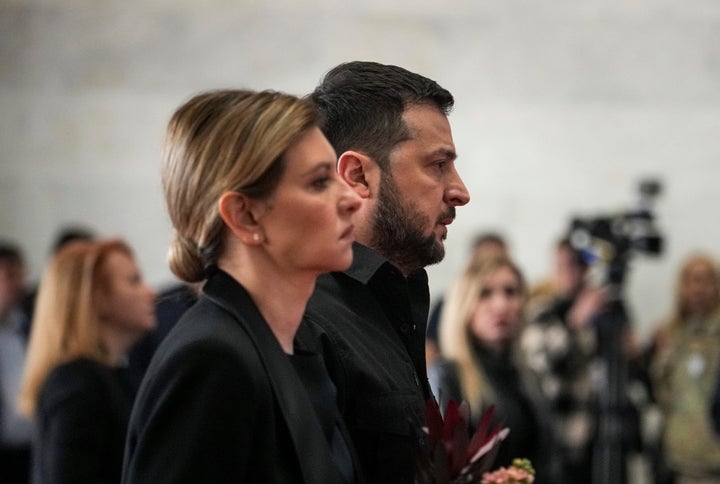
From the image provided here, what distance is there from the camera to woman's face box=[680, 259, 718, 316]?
8.49m

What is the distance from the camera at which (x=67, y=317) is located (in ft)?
16.0

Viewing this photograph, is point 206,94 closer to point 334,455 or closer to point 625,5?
point 334,455

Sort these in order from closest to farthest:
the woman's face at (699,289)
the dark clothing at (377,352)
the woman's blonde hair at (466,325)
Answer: the dark clothing at (377,352)
the woman's blonde hair at (466,325)
the woman's face at (699,289)

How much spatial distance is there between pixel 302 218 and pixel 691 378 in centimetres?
611

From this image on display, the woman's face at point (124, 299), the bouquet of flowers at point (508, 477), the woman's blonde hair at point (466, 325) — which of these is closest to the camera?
the bouquet of flowers at point (508, 477)

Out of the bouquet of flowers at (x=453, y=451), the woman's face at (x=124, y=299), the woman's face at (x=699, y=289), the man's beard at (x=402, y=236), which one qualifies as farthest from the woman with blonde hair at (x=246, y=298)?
the woman's face at (x=699, y=289)

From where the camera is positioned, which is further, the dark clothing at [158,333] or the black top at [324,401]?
the dark clothing at [158,333]

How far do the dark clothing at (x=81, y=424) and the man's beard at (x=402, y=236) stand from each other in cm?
177

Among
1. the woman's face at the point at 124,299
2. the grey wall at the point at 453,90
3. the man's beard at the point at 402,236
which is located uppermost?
the grey wall at the point at 453,90

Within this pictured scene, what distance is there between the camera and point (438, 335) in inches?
286

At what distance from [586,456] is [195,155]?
6.16m

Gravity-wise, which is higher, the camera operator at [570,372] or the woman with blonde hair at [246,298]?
the woman with blonde hair at [246,298]

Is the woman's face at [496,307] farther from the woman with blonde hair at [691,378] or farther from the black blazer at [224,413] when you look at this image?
the black blazer at [224,413]

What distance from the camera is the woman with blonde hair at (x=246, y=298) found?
210 cm
